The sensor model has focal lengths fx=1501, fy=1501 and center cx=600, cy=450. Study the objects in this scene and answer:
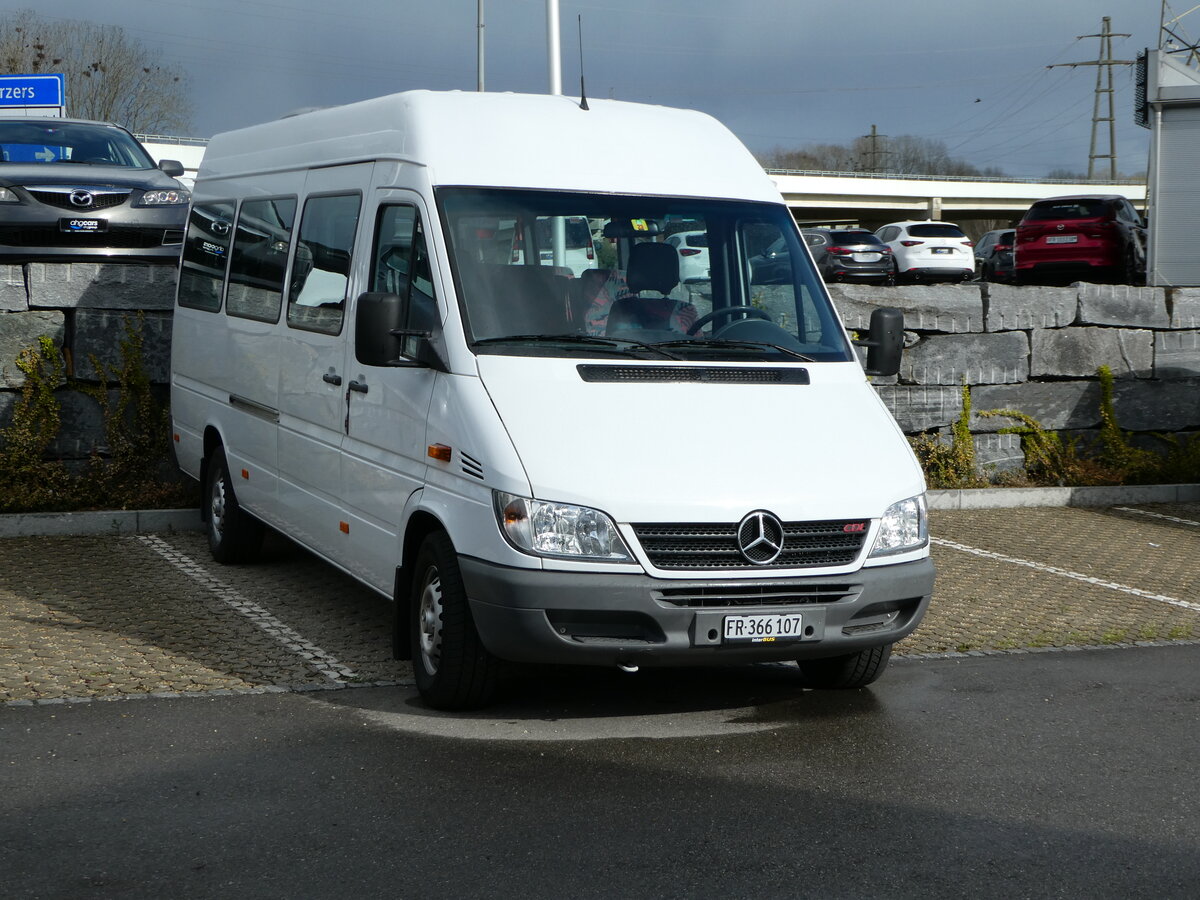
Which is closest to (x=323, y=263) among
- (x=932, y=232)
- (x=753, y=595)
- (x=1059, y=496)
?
(x=753, y=595)

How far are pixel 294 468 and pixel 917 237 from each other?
104ft

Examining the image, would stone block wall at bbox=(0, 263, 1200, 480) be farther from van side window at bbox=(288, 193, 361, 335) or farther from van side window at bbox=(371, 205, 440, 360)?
van side window at bbox=(371, 205, 440, 360)

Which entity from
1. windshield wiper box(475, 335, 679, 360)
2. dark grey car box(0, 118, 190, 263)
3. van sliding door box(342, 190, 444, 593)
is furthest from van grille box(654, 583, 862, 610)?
dark grey car box(0, 118, 190, 263)

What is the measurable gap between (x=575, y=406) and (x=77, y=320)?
627 centimetres

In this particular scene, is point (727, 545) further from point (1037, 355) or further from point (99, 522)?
point (1037, 355)

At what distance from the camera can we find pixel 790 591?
5.63 m

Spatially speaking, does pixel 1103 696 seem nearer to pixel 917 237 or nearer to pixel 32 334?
pixel 32 334

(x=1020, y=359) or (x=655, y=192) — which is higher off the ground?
(x=655, y=192)

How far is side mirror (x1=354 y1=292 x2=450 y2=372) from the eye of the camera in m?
6.03

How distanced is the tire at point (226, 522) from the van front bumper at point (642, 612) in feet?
12.3

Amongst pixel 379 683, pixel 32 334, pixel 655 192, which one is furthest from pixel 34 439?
pixel 655 192

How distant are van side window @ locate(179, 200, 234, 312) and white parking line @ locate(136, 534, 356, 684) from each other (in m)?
1.59

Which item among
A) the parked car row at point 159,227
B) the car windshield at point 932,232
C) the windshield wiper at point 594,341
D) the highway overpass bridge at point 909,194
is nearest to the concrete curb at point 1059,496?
the parked car row at point 159,227

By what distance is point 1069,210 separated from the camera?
87.5 feet
